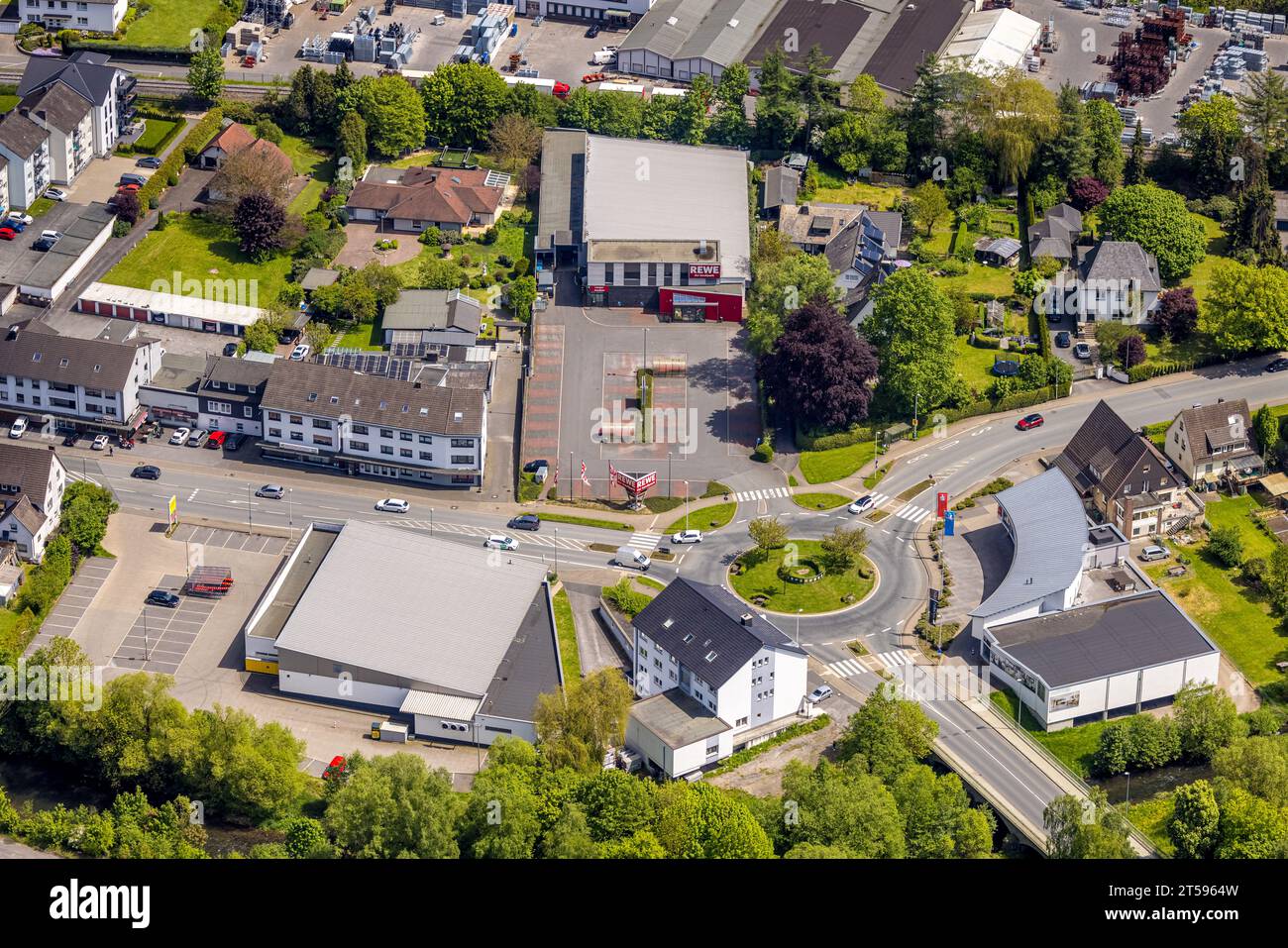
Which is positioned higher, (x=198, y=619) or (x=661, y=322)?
(x=661, y=322)

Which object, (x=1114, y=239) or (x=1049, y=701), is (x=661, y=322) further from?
(x=1049, y=701)

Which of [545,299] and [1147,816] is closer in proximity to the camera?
[1147,816]

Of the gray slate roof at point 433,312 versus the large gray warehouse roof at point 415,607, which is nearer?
the large gray warehouse roof at point 415,607

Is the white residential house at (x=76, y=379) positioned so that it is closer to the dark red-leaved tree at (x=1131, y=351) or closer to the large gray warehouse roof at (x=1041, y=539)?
the large gray warehouse roof at (x=1041, y=539)

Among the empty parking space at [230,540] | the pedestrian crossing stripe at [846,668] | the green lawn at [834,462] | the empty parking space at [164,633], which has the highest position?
the green lawn at [834,462]

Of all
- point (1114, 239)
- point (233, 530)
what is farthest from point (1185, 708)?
point (233, 530)

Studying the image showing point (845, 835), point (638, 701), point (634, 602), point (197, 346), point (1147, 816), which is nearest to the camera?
point (845, 835)

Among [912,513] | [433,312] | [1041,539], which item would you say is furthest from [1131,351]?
[433,312]

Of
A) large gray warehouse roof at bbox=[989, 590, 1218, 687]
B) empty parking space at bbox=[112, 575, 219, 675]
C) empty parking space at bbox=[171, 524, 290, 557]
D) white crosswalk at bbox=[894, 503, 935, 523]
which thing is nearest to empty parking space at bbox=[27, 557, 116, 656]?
empty parking space at bbox=[112, 575, 219, 675]

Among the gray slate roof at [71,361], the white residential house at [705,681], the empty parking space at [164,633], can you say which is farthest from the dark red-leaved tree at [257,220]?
the white residential house at [705,681]
